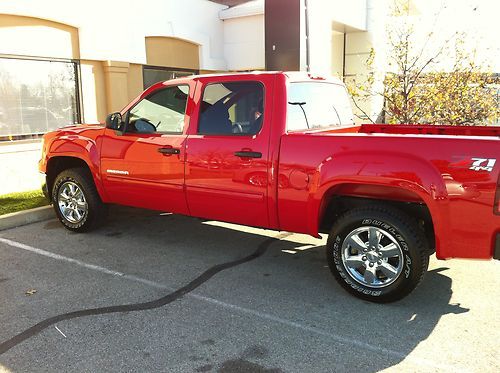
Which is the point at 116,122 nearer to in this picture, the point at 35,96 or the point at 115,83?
the point at 35,96

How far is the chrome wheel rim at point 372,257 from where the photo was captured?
13.0 feet

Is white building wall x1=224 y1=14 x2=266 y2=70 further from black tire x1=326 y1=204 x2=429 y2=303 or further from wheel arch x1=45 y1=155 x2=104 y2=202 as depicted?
black tire x1=326 y1=204 x2=429 y2=303

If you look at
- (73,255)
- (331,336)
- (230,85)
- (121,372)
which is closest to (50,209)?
(73,255)

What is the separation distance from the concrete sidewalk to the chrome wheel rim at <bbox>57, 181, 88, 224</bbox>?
2712mm

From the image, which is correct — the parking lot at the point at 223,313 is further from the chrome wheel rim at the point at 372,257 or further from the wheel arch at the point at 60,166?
the wheel arch at the point at 60,166

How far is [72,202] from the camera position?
615 centimetres

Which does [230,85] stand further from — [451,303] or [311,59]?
[311,59]

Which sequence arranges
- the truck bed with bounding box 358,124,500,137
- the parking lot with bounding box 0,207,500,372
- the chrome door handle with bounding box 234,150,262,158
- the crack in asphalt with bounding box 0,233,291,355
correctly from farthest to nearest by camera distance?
the truck bed with bounding box 358,124,500,137
the chrome door handle with bounding box 234,150,262,158
the crack in asphalt with bounding box 0,233,291,355
the parking lot with bounding box 0,207,500,372

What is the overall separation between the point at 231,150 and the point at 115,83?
6.22 m

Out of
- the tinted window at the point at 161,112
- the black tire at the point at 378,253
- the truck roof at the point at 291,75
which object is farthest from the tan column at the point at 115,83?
the black tire at the point at 378,253

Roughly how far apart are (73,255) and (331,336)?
318 centimetres

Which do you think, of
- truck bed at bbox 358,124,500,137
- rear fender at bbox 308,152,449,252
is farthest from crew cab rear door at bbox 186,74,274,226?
truck bed at bbox 358,124,500,137

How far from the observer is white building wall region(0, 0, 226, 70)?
28.3 ft

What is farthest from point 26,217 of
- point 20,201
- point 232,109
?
point 232,109
